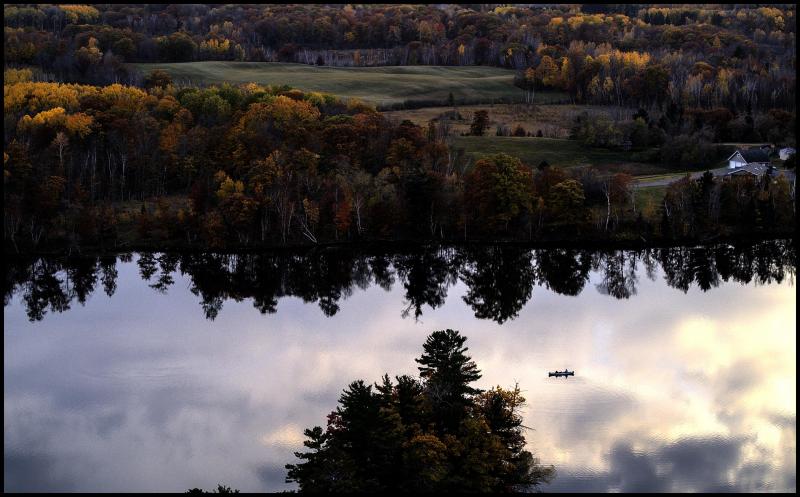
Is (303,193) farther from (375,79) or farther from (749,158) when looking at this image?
Result: (375,79)

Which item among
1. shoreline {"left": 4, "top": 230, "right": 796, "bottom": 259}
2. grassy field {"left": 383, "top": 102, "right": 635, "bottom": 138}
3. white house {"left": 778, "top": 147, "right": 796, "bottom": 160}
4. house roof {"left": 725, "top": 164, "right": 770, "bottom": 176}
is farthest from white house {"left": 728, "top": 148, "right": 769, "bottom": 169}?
grassy field {"left": 383, "top": 102, "right": 635, "bottom": 138}

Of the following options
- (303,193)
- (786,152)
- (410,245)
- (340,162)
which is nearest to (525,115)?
(786,152)

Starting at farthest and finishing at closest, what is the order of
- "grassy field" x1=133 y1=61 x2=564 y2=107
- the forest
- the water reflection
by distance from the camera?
"grassy field" x1=133 y1=61 x2=564 y2=107 < the forest < the water reflection

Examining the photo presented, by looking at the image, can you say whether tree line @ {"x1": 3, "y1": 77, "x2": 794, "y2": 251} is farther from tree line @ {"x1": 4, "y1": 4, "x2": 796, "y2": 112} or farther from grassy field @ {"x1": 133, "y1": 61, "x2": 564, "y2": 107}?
tree line @ {"x1": 4, "y1": 4, "x2": 796, "y2": 112}

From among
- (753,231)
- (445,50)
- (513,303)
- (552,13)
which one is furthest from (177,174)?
(552,13)

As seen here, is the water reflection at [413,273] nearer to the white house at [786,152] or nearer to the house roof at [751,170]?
the house roof at [751,170]

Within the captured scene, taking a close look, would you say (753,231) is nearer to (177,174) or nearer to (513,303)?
(513,303)
